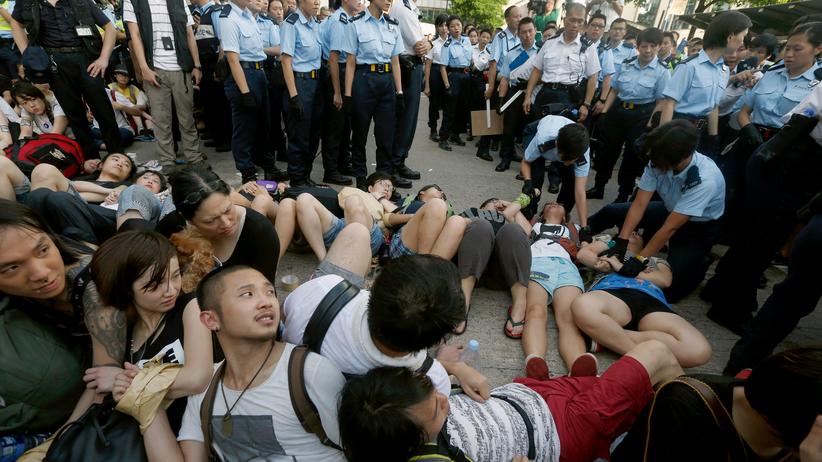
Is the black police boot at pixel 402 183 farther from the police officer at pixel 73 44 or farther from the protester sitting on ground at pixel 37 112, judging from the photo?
the protester sitting on ground at pixel 37 112

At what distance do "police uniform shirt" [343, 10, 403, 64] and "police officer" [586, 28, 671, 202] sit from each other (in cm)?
250

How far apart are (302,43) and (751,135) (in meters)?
3.86

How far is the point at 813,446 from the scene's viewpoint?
2.85 feet

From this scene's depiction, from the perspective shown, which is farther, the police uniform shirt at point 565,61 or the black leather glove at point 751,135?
the police uniform shirt at point 565,61

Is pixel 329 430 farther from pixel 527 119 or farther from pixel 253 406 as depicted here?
pixel 527 119

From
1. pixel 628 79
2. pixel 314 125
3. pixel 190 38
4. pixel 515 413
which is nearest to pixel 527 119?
pixel 628 79

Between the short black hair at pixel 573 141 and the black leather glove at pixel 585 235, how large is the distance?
0.57 m

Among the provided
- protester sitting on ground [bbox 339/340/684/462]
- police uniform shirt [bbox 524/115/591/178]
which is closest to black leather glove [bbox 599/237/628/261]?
police uniform shirt [bbox 524/115/591/178]

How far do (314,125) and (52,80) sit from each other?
7.33 feet

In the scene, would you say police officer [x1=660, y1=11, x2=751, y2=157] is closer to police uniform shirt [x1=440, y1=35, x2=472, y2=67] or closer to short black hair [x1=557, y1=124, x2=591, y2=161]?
short black hair [x1=557, y1=124, x2=591, y2=161]

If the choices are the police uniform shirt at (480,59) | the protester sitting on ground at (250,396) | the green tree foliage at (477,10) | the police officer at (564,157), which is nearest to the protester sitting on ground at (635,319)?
the police officer at (564,157)

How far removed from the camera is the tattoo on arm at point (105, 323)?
52.6 inches

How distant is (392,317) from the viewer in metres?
1.05

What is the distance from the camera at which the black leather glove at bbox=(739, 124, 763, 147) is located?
304 cm
